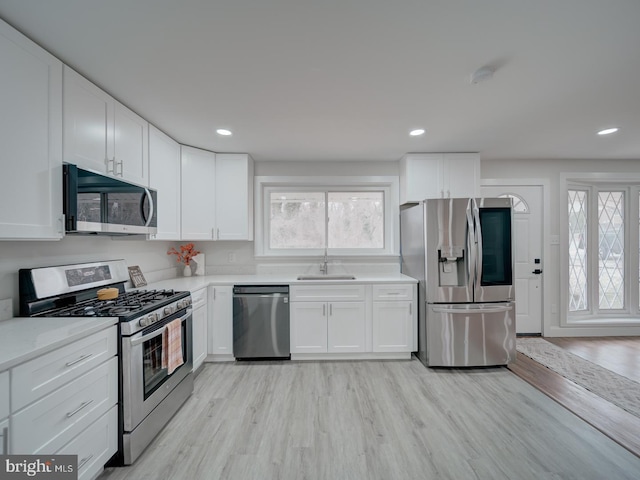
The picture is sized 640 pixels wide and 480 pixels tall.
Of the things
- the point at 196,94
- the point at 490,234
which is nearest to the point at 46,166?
the point at 196,94

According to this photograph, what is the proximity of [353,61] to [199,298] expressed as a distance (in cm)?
244

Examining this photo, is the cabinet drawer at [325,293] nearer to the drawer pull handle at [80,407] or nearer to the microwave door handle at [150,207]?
the microwave door handle at [150,207]

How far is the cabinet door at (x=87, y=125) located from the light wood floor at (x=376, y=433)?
1927 millimetres

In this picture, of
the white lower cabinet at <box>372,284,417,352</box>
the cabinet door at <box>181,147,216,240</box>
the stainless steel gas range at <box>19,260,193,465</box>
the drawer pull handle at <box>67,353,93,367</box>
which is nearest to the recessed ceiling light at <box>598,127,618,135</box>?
the white lower cabinet at <box>372,284,417,352</box>

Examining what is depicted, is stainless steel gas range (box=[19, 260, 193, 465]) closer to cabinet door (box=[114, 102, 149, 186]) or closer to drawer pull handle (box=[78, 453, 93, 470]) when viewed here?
drawer pull handle (box=[78, 453, 93, 470])

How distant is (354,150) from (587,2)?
6.92ft

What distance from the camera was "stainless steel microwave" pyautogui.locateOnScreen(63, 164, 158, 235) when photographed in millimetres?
1556

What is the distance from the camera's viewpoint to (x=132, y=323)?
161 cm

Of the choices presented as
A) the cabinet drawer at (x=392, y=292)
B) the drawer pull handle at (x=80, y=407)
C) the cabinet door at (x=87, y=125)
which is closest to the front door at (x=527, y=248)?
the cabinet drawer at (x=392, y=292)

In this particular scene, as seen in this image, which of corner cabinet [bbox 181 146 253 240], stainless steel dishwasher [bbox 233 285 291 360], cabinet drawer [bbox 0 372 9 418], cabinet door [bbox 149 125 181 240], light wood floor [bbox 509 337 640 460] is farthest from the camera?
corner cabinet [bbox 181 146 253 240]

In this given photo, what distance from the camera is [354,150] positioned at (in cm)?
314

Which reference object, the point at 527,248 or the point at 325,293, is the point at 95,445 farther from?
the point at 527,248

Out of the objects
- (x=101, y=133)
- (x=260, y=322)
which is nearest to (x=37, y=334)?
(x=101, y=133)

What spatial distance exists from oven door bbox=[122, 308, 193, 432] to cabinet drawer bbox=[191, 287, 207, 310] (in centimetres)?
48
